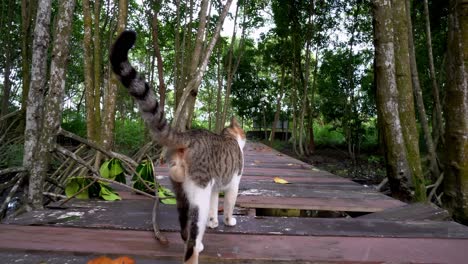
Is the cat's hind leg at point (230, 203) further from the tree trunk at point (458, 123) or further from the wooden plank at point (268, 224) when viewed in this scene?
the tree trunk at point (458, 123)

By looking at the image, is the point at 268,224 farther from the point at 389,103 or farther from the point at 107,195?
the point at 389,103

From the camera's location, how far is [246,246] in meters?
1.99

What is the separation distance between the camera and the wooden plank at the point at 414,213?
8.69 feet

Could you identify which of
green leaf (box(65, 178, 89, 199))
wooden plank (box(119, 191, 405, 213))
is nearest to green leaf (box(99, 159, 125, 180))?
wooden plank (box(119, 191, 405, 213))

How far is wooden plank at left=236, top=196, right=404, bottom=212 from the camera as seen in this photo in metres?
3.04

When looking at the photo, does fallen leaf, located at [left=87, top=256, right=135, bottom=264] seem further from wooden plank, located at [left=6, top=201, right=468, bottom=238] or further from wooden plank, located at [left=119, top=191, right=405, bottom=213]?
wooden plank, located at [left=119, top=191, right=405, bottom=213]

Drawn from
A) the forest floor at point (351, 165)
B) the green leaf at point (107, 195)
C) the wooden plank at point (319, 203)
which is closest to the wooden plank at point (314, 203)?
the wooden plank at point (319, 203)

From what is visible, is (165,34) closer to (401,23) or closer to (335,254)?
(401,23)

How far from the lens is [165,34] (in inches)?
626

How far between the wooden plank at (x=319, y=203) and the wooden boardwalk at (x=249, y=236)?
1cm

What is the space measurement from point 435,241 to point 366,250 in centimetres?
51

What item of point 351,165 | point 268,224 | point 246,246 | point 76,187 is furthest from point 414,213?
point 351,165

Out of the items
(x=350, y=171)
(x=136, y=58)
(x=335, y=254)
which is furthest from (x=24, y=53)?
(x=136, y=58)

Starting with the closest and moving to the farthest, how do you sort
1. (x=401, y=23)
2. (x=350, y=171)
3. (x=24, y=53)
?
1. (x=401, y=23)
2. (x=24, y=53)
3. (x=350, y=171)
